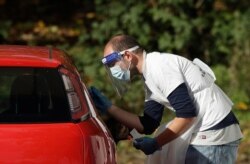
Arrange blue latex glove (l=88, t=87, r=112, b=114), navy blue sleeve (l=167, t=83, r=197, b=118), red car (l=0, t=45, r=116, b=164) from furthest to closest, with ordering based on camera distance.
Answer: blue latex glove (l=88, t=87, r=112, b=114), navy blue sleeve (l=167, t=83, r=197, b=118), red car (l=0, t=45, r=116, b=164)

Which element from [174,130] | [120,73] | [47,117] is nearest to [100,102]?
[120,73]

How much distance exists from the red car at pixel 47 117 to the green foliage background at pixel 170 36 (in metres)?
6.65

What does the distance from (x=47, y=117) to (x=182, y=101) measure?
1.10 metres

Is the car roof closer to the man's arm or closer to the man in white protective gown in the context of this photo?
the man in white protective gown

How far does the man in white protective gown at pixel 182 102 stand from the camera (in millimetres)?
5016

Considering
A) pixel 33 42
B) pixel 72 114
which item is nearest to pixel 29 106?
pixel 72 114

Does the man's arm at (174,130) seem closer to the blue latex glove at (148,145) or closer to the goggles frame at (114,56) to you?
the blue latex glove at (148,145)

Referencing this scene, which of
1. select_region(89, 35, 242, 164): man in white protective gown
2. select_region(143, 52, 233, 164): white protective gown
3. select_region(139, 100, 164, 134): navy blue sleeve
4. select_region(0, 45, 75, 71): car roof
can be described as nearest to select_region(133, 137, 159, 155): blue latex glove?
select_region(89, 35, 242, 164): man in white protective gown

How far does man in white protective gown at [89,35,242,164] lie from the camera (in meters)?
5.02

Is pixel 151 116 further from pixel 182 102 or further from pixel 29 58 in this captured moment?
pixel 29 58

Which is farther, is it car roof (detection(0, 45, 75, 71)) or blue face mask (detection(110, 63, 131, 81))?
blue face mask (detection(110, 63, 131, 81))

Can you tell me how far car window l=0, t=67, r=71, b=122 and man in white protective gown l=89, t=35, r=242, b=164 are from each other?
2.63ft

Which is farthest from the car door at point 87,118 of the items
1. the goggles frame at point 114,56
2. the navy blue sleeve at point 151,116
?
the navy blue sleeve at point 151,116

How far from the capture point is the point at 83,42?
12812 millimetres
